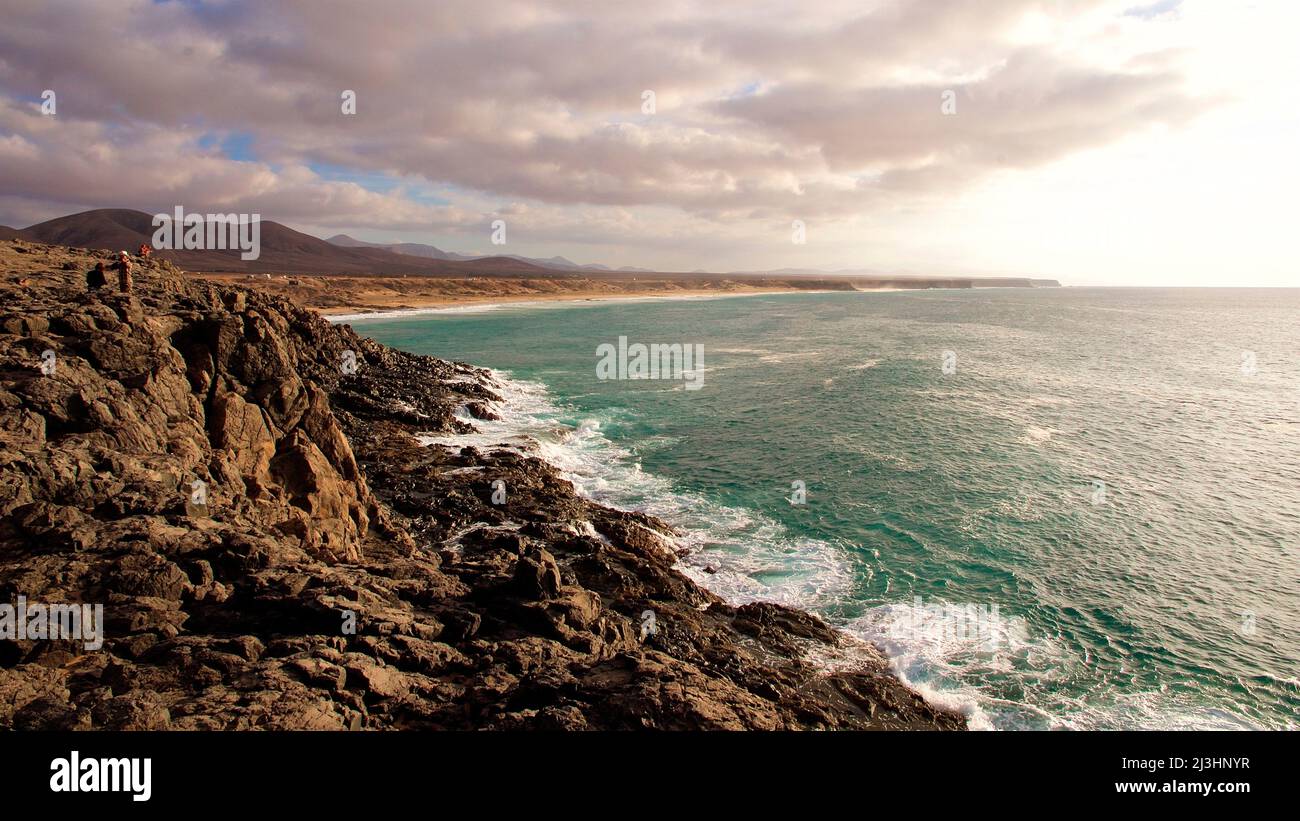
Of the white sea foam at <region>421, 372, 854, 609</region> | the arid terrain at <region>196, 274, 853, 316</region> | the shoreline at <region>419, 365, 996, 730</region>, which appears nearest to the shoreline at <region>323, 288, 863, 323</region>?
the arid terrain at <region>196, 274, 853, 316</region>

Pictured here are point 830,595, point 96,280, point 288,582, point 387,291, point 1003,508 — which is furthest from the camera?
point 387,291

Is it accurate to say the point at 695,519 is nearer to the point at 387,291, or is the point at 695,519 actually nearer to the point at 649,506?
the point at 649,506

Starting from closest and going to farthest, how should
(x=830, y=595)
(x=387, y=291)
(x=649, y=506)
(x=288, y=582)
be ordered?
1. (x=288, y=582)
2. (x=830, y=595)
3. (x=649, y=506)
4. (x=387, y=291)

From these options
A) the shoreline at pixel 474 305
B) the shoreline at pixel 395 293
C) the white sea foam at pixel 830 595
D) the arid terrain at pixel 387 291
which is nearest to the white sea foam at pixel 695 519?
the white sea foam at pixel 830 595

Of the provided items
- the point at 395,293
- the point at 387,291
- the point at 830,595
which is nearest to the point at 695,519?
the point at 830,595
